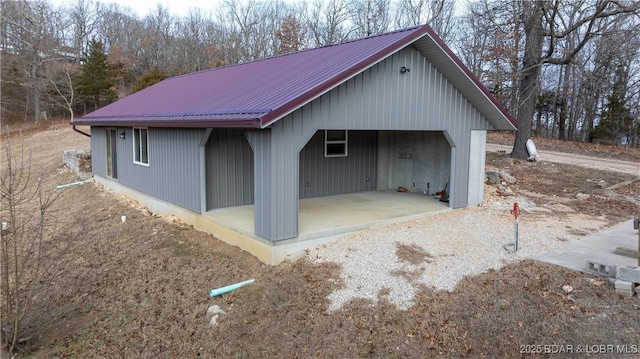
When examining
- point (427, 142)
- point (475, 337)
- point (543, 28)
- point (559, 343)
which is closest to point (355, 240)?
point (475, 337)

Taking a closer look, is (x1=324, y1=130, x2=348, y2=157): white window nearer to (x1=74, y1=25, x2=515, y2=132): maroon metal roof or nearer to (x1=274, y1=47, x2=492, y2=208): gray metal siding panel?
(x1=74, y1=25, x2=515, y2=132): maroon metal roof

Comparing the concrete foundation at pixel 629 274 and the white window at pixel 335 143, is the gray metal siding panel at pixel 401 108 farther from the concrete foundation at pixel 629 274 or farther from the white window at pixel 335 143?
the concrete foundation at pixel 629 274

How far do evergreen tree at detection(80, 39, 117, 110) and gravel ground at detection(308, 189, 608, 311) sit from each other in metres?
→ 30.5

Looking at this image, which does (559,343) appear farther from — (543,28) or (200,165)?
(543,28)

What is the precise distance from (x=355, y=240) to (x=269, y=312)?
2.37 metres

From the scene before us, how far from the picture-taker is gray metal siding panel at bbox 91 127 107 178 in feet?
45.1

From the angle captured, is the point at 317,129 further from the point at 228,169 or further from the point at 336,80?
the point at 228,169

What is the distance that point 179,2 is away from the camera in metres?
45.5

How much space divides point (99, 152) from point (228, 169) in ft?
23.7

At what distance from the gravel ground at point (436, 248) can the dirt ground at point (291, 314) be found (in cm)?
20

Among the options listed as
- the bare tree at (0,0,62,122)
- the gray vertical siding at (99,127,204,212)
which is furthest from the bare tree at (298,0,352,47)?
the gray vertical siding at (99,127,204,212)

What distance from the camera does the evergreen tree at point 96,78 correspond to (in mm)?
31781

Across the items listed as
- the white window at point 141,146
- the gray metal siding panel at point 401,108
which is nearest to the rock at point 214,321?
the gray metal siding panel at point 401,108

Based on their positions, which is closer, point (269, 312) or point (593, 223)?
point (269, 312)
